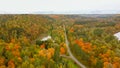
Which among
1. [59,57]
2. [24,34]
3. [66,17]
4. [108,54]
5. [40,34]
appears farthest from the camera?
[66,17]

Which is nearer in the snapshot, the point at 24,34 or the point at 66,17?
the point at 24,34

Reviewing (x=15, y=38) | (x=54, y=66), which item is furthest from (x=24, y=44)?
(x=54, y=66)

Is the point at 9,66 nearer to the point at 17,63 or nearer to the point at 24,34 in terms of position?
the point at 17,63

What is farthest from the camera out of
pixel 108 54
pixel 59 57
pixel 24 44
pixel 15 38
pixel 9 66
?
pixel 15 38

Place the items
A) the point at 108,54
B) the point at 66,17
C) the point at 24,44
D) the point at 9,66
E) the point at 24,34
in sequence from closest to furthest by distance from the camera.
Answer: the point at 9,66 < the point at 108,54 < the point at 24,44 < the point at 24,34 < the point at 66,17

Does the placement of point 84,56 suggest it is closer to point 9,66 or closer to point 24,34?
point 9,66

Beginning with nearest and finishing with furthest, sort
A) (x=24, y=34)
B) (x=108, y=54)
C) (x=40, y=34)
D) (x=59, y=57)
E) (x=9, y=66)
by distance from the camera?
1. (x=9, y=66)
2. (x=59, y=57)
3. (x=108, y=54)
4. (x=24, y=34)
5. (x=40, y=34)

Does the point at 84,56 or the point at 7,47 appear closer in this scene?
the point at 84,56

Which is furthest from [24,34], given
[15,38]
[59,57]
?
[59,57]
